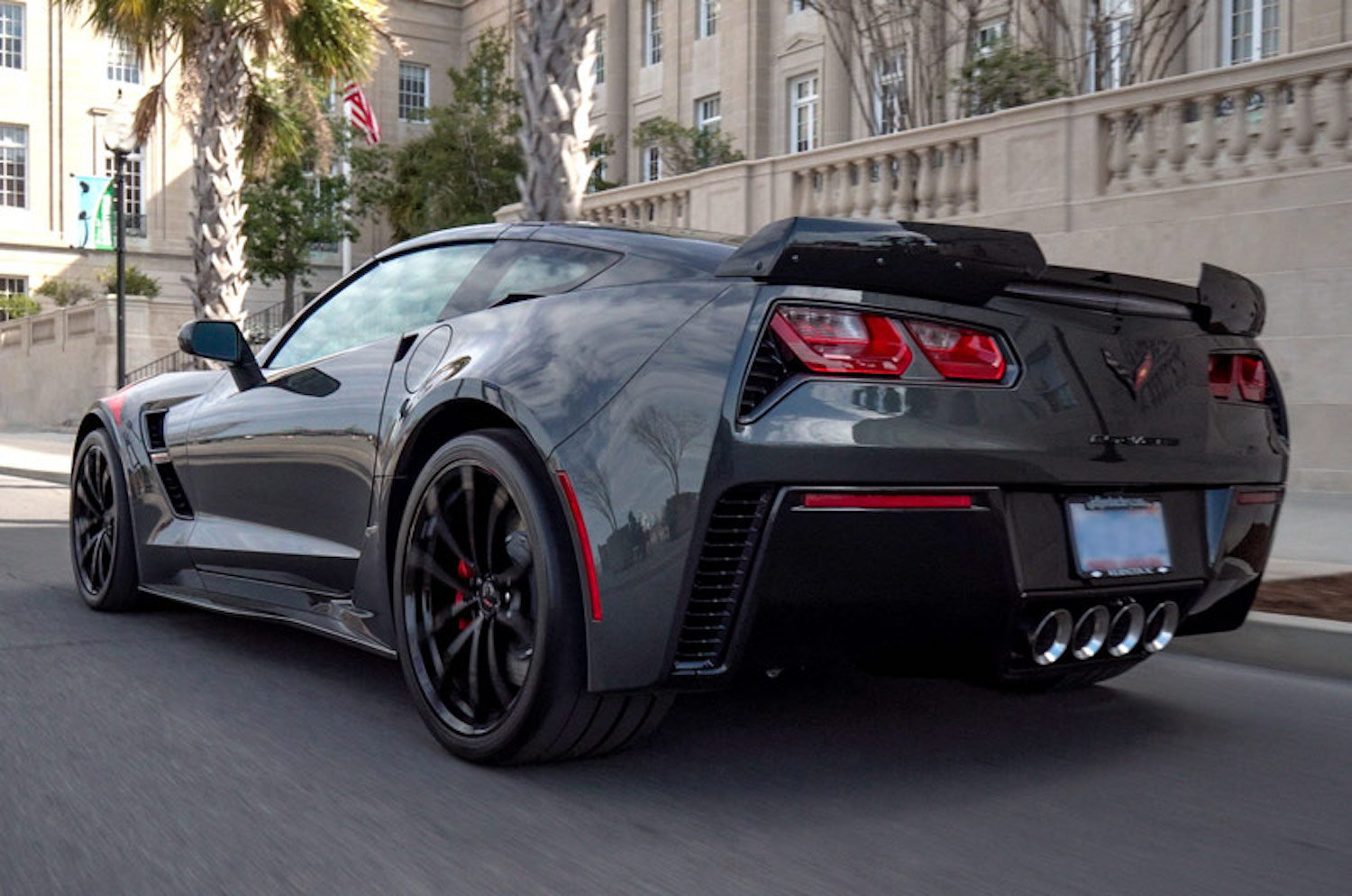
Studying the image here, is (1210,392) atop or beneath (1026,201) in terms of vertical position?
beneath

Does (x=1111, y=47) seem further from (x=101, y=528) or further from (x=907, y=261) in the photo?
(x=907, y=261)

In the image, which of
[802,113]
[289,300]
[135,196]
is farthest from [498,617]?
[135,196]

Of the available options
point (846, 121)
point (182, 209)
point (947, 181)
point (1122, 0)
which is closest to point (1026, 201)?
point (947, 181)

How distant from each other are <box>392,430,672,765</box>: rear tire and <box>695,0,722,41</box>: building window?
102 ft

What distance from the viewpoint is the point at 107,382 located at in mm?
28469

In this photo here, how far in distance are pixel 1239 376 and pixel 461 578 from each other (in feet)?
6.69

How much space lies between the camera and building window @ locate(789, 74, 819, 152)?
1196 inches

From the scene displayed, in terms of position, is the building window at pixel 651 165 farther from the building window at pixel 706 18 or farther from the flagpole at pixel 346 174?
the flagpole at pixel 346 174

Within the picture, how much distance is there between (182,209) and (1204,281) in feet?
154

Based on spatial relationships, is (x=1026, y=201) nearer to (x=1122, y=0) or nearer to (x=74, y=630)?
(x=1122, y=0)

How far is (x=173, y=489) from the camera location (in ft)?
17.7

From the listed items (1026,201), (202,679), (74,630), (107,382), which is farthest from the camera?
(107,382)

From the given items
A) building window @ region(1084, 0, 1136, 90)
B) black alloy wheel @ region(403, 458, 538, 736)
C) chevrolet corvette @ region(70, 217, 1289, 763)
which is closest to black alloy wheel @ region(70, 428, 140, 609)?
chevrolet corvette @ region(70, 217, 1289, 763)

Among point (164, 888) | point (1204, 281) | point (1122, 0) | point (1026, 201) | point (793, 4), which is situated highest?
point (793, 4)
